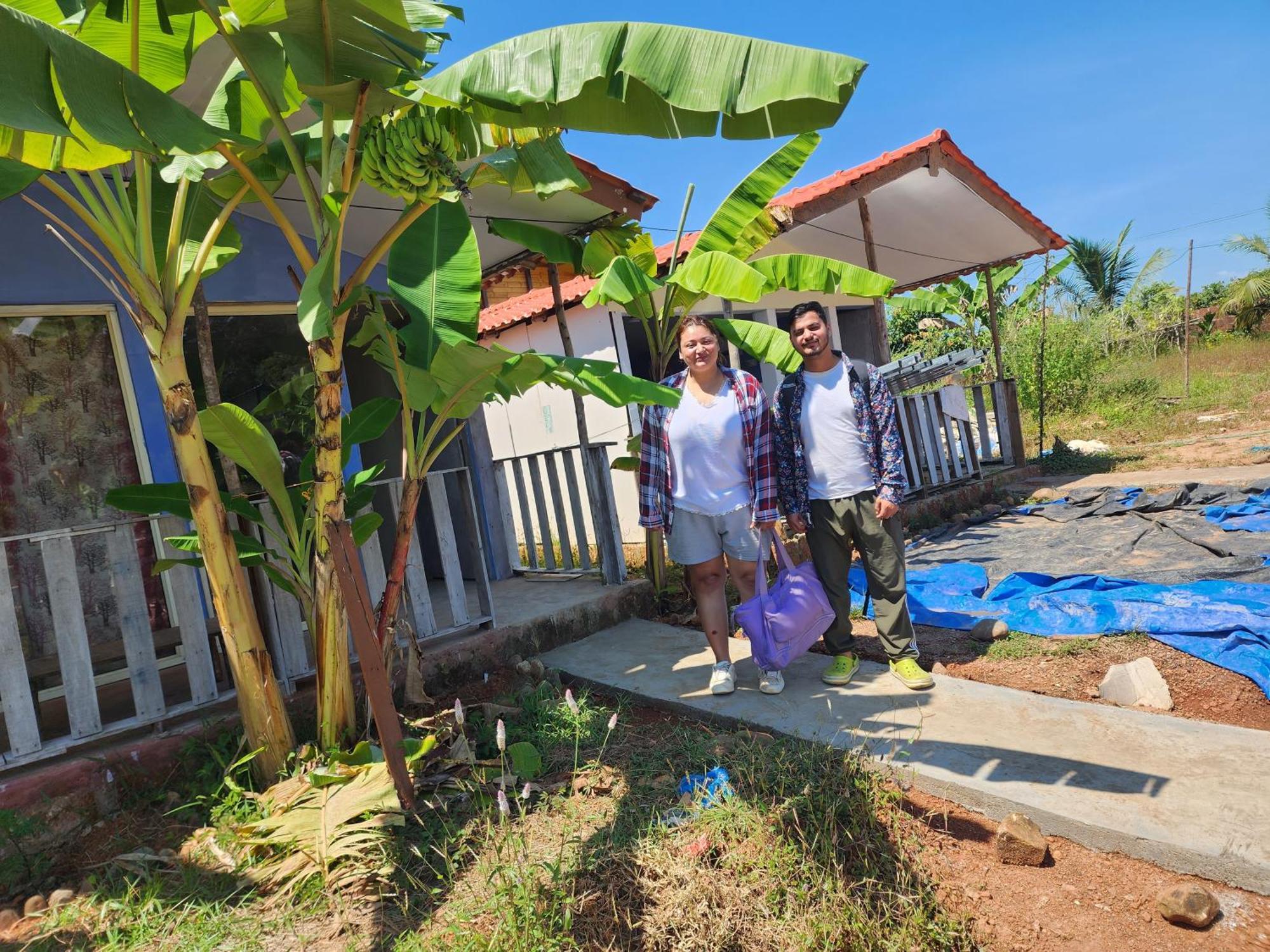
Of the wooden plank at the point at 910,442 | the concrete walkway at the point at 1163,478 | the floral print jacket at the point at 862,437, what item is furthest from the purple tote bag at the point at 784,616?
the concrete walkway at the point at 1163,478

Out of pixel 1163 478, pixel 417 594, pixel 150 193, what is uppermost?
pixel 150 193

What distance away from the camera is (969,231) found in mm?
9672

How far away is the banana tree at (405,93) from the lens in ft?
7.13

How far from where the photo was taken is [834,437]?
3701mm

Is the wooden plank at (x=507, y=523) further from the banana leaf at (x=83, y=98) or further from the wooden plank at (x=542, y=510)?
the banana leaf at (x=83, y=98)

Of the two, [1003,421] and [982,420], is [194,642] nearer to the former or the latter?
[982,420]

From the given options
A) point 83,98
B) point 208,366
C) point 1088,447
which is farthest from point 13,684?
point 1088,447

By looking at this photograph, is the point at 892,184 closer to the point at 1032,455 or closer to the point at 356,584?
the point at 1032,455

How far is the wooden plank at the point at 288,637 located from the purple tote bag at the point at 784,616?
2.24 m

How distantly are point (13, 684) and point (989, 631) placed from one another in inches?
192

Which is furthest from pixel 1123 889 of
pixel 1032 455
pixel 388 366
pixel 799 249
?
pixel 1032 455

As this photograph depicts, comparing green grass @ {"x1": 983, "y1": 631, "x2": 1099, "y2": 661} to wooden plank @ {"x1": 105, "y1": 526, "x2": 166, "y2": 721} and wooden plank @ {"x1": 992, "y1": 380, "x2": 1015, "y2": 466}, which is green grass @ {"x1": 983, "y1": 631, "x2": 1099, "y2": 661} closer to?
wooden plank @ {"x1": 105, "y1": 526, "x2": 166, "y2": 721}

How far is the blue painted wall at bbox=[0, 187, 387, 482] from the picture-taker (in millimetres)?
4305

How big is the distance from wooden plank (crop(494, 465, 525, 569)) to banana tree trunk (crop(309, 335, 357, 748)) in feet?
11.4
